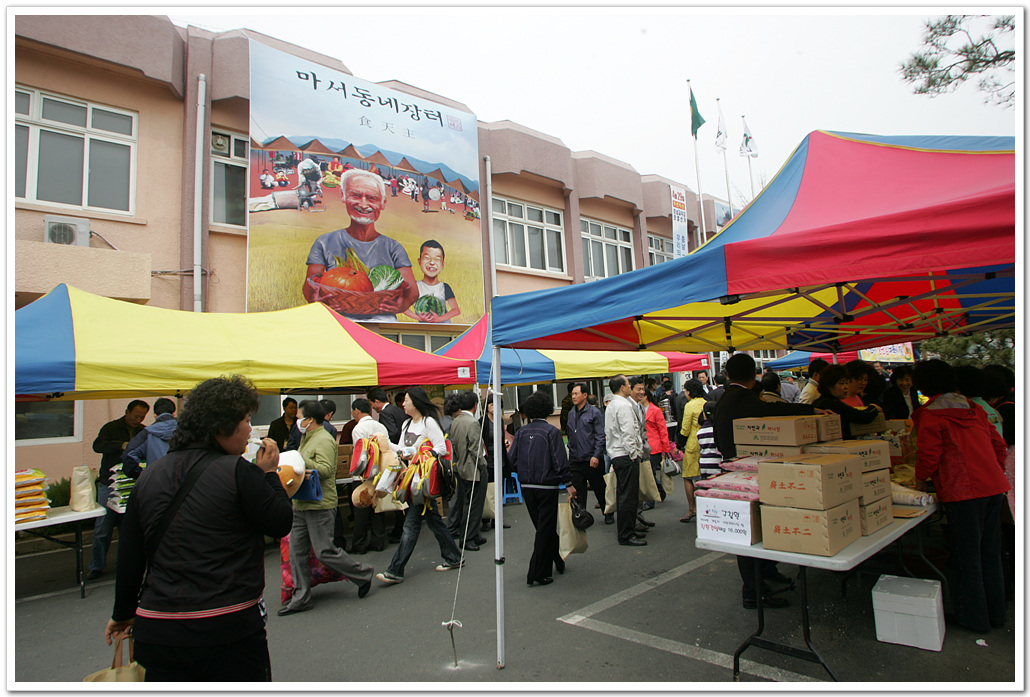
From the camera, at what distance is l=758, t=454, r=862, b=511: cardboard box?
2.99 m

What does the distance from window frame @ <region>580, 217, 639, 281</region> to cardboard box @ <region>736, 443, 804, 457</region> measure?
1353 centimetres

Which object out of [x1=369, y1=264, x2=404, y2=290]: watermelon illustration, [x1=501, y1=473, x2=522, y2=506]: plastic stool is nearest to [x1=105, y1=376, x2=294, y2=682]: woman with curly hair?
[x1=501, y1=473, x2=522, y2=506]: plastic stool

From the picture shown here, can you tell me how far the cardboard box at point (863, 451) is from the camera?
138 inches

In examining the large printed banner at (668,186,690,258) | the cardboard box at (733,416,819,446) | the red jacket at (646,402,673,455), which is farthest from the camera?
the large printed banner at (668,186,690,258)

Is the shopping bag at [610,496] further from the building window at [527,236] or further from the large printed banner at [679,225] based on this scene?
the large printed banner at [679,225]

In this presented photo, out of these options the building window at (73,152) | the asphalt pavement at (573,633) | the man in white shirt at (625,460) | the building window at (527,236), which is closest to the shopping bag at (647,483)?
the man in white shirt at (625,460)

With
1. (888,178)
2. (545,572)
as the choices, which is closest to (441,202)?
(545,572)

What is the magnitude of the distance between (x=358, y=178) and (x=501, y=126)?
209 inches

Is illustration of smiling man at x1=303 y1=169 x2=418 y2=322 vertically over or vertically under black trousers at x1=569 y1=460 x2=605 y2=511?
over

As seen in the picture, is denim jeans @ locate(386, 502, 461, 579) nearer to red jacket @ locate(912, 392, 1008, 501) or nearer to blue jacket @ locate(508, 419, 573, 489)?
blue jacket @ locate(508, 419, 573, 489)

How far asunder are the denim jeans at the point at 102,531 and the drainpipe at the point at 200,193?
14.9ft

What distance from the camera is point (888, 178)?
11.7 ft

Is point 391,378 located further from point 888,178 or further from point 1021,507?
point 1021,507

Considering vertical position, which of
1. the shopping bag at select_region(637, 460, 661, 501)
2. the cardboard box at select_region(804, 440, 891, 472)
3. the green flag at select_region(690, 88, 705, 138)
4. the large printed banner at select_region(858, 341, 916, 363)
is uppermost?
the green flag at select_region(690, 88, 705, 138)
